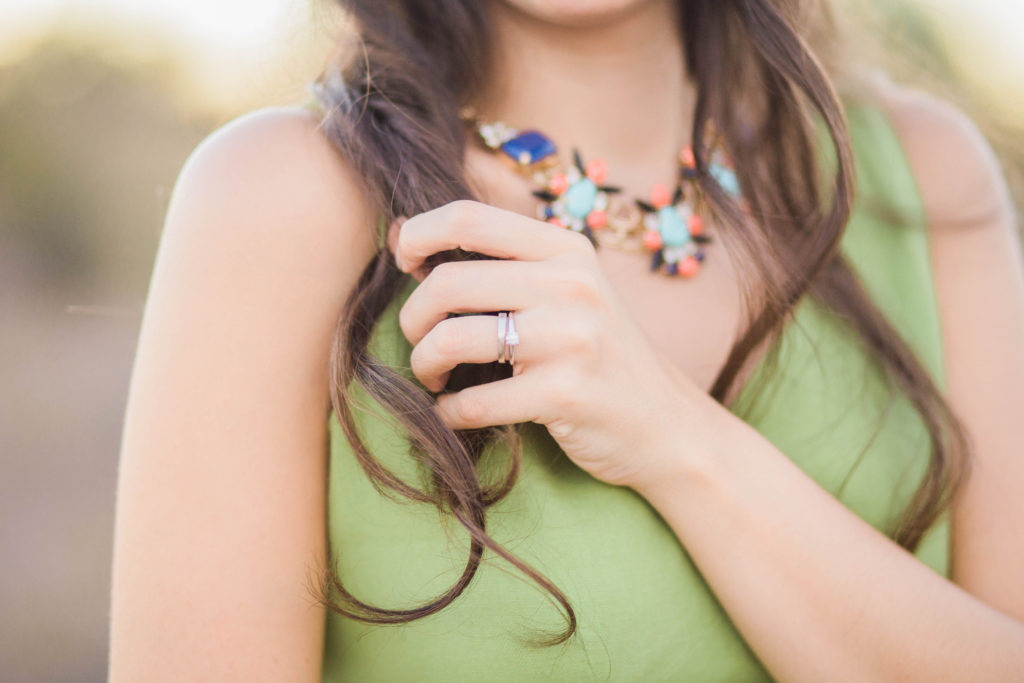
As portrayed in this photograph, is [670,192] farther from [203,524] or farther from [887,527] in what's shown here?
[203,524]

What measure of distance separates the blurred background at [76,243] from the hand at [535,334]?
2207 millimetres

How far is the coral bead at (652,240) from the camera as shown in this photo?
4.63ft

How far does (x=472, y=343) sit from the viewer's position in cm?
92

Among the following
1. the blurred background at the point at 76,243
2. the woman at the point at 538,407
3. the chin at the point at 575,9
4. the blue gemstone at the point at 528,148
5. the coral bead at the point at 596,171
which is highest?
the chin at the point at 575,9

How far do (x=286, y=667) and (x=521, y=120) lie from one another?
1.01 m

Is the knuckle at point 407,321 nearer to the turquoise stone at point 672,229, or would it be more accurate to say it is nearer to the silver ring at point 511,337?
the silver ring at point 511,337

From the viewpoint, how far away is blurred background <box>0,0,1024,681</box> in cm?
327

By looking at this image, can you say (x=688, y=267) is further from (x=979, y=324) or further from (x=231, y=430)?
(x=231, y=430)

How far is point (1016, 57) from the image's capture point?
123 inches

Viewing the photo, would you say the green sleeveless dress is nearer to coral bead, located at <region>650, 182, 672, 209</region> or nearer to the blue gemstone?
the blue gemstone

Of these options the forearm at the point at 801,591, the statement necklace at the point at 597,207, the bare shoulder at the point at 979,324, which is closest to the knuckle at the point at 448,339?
the forearm at the point at 801,591

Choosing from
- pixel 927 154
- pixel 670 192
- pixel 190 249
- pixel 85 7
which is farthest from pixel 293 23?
pixel 85 7

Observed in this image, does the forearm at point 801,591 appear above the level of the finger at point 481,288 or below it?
below

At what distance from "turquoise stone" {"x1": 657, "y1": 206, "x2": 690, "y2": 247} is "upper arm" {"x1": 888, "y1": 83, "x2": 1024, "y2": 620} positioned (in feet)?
1.72
